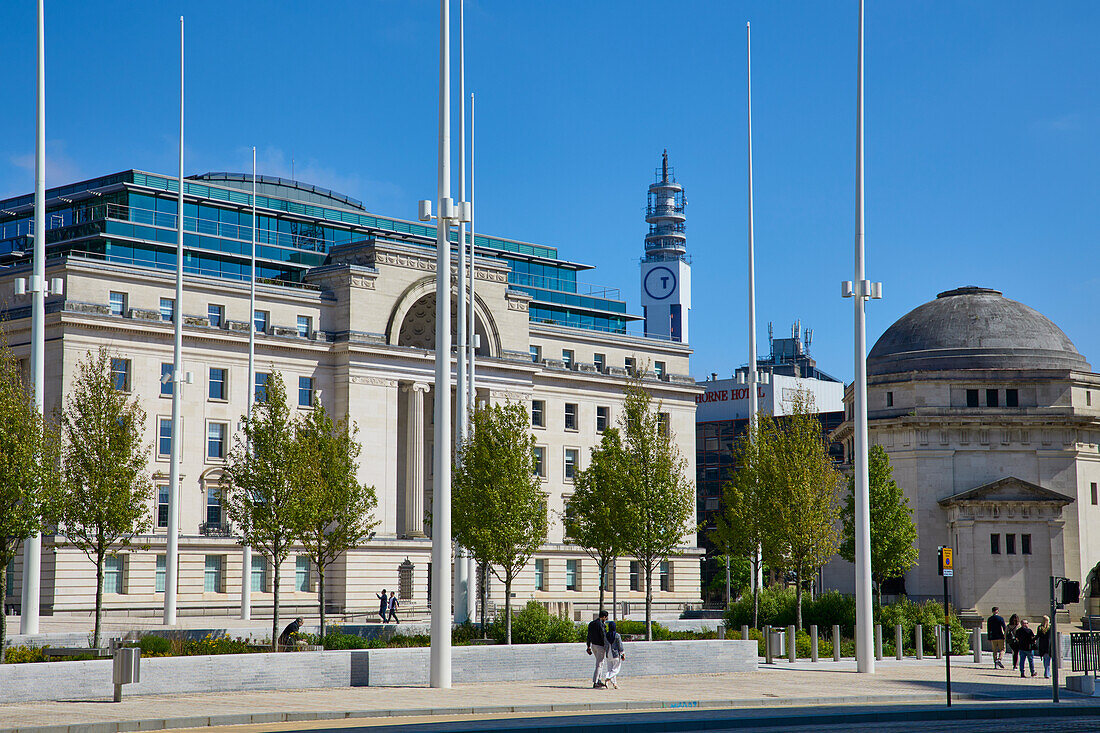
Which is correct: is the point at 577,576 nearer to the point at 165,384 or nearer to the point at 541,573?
the point at 541,573

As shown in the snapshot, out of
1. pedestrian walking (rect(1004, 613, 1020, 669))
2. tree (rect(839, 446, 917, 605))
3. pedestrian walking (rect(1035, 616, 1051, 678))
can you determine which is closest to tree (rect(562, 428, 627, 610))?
pedestrian walking (rect(1004, 613, 1020, 669))

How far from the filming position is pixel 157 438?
7344 centimetres

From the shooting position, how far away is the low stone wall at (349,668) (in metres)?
26.9

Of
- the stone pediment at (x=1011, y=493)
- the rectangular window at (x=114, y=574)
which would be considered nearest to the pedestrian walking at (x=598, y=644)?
the rectangular window at (x=114, y=574)

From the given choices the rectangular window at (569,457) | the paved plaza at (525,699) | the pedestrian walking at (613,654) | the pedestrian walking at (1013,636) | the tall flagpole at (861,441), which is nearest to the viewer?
the paved plaza at (525,699)

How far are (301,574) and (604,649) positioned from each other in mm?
50355

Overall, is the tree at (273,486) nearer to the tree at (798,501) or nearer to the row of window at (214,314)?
the tree at (798,501)

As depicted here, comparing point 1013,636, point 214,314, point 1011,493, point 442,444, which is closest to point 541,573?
point 214,314

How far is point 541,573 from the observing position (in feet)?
300

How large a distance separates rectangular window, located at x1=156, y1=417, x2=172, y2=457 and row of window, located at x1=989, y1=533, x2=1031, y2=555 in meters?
47.1

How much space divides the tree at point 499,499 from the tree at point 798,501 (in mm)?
8583

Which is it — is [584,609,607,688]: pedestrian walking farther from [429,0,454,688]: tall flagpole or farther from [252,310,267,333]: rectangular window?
[252,310,267,333]: rectangular window

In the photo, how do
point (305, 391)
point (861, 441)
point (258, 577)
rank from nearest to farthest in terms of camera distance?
1. point (861, 441)
2. point (258, 577)
3. point (305, 391)

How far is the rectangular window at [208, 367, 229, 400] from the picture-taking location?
3027 inches
